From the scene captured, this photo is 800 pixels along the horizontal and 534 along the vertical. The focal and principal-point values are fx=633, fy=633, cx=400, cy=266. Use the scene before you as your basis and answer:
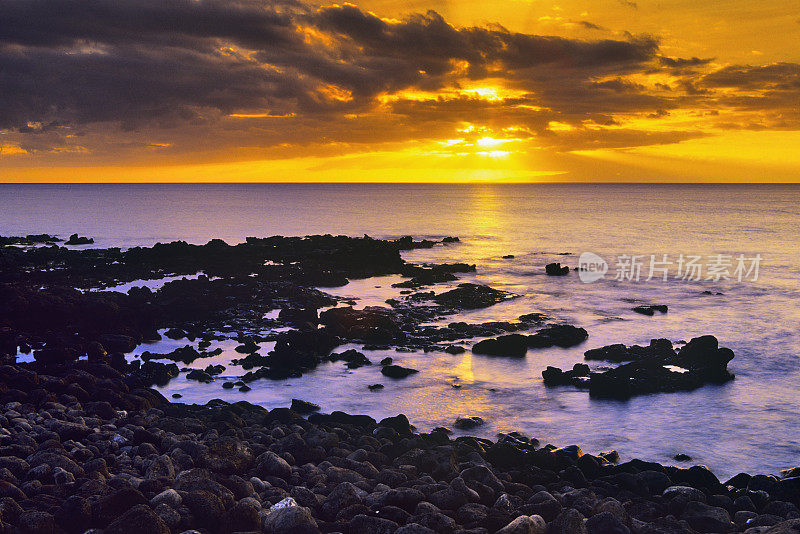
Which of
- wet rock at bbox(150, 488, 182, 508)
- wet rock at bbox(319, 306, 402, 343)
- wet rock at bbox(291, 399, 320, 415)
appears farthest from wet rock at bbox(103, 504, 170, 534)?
wet rock at bbox(319, 306, 402, 343)

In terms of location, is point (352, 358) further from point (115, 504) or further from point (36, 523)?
point (36, 523)

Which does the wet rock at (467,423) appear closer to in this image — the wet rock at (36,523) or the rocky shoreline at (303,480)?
the rocky shoreline at (303,480)

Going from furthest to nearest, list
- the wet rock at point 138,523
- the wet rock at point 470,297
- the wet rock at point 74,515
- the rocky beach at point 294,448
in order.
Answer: the wet rock at point 470,297 < the rocky beach at point 294,448 < the wet rock at point 74,515 < the wet rock at point 138,523

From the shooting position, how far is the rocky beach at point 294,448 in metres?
7.17

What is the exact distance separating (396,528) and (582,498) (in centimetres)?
296

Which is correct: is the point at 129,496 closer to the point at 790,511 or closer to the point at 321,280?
the point at 790,511

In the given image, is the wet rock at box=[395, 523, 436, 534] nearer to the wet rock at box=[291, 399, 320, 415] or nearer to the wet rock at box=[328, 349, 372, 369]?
the wet rock at box=[291, 399, 320, 415]

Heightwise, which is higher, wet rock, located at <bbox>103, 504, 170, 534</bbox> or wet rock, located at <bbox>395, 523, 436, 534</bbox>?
wet rock, located at <bbox>103, 504, 170, 534</bbox>

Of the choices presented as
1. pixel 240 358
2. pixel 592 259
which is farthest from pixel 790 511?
pixel 592 259

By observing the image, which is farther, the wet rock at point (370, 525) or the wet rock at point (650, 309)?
the wet rock at point (650, 309)

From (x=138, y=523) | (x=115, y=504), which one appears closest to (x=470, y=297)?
(x=115, y=504)

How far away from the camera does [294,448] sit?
10.5m

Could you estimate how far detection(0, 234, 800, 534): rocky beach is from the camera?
7.17 metres

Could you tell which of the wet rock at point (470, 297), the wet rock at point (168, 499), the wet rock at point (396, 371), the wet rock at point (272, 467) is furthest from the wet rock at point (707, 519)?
the wet rock at point (470, 297)
